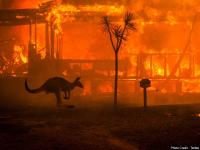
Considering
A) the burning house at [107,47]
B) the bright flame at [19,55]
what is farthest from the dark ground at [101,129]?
the bright flame at [19,55]

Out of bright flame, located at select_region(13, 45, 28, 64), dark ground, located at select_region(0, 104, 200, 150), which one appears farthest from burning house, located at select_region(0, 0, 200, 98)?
dark ground, located at select_region(0, 104, 200, 150)

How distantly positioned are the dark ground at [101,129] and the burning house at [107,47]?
969cm

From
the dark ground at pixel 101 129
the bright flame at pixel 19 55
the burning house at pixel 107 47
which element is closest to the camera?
the dark ground at pixel 101 129

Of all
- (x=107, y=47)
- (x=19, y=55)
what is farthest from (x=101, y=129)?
(x=19, y=55)

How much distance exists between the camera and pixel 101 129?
1111 centimetres

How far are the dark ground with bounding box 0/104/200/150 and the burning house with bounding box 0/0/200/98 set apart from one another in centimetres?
969

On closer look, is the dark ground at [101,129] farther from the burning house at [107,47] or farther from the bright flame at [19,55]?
the bright flame at [19,55]

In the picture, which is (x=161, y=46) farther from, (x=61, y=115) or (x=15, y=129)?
(x=15, y=129)

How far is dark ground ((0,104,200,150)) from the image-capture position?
909 cm

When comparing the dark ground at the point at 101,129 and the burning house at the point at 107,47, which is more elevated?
the burning house at the point at 107,47

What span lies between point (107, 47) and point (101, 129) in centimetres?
2034

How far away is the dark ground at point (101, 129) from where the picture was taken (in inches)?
358

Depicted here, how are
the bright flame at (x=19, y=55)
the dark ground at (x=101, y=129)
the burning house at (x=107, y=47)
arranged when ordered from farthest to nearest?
1. the bright flame at (x=19, y=55)
2. the burning house at (x=107, y=47)
3. the dark ground at (x=101, y=129)

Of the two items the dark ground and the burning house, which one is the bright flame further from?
the dark ground
